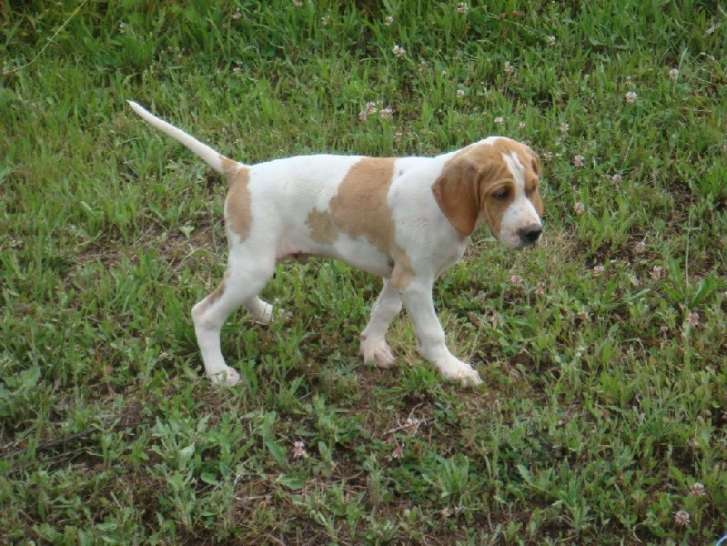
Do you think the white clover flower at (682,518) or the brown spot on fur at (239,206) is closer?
the white clover flower at (682,518)

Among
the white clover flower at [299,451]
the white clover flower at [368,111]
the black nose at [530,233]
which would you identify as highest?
the black nose at [530,233]

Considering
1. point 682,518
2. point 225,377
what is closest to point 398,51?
point 225,377

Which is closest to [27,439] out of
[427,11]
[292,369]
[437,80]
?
[292,369]

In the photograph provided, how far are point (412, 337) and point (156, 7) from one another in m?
3.57

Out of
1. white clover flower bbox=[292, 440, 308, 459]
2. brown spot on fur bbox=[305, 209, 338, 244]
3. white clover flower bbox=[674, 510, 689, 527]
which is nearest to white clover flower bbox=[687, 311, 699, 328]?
white clover flower bbox=[674, 510, 689, 527]

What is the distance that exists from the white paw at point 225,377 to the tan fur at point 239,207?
695 millimetres

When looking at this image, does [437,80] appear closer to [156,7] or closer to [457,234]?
[156,7]

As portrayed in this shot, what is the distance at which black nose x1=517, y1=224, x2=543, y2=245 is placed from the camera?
439cm

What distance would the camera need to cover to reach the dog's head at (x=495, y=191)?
439 cm

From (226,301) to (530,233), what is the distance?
1.44 meters

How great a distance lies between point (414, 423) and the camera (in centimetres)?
496

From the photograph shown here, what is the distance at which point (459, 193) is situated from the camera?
4.47m

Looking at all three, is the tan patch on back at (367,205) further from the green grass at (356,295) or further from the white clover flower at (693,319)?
the white clover flower at (693,319)

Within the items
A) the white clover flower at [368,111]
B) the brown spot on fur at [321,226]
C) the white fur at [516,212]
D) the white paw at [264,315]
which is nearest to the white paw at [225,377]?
the white paw at [264,315]
